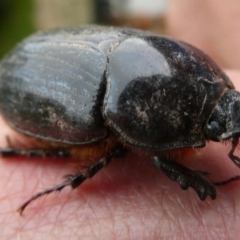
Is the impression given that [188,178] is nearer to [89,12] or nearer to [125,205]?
[125,205]

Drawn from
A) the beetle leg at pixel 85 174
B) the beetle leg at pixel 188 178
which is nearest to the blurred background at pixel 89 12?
the beetle leg at pixel 85 174

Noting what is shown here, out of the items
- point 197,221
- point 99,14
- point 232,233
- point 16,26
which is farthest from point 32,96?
point 99,14

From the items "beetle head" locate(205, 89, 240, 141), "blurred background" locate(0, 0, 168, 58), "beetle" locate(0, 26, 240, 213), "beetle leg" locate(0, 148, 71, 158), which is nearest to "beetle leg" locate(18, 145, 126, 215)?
"beetle" locate(0, 26, 240, 213)

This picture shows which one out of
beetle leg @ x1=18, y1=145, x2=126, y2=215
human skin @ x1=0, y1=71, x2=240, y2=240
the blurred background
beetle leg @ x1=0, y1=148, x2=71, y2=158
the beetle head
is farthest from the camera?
the blurred background

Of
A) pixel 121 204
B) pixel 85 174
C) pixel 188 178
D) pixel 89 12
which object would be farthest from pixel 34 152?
pixel 89 12

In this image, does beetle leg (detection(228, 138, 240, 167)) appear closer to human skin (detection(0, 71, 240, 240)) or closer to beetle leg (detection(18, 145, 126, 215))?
human skin (detection(0, 71, 240, 240))

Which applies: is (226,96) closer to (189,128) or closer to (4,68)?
(189,128)

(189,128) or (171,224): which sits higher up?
(189,128)
